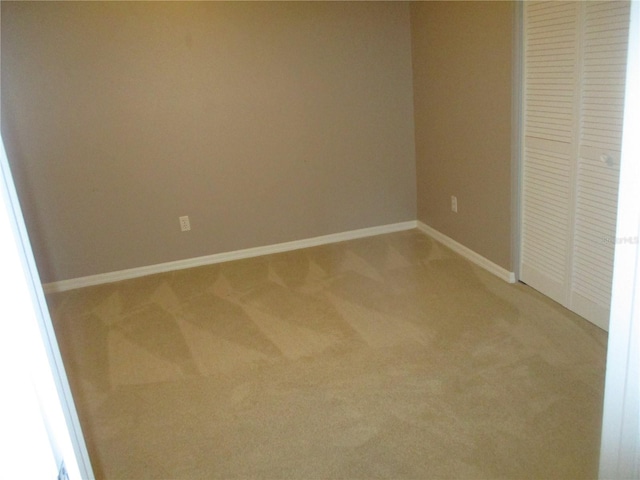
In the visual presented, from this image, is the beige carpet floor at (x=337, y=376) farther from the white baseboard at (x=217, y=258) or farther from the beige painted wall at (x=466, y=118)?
the beige painted wall at (x=466, y=118)

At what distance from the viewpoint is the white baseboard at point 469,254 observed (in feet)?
10.9

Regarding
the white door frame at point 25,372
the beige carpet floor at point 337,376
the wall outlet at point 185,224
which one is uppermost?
the white door frame at point 25,372

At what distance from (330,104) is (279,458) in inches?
110

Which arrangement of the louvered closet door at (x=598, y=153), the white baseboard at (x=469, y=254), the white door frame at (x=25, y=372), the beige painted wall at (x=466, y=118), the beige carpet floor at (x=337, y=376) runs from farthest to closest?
1. the white baseboard at (x=469, y=254)
2. the beige painted wall at (x=466, y=118)
3. the louvered closet door at (x=598, y=153)
4. the beige carpet floor at (x=337, y=376)
5. the white door frame at (x=25, y=372)

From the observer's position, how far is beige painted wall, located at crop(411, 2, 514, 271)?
10.1 feet

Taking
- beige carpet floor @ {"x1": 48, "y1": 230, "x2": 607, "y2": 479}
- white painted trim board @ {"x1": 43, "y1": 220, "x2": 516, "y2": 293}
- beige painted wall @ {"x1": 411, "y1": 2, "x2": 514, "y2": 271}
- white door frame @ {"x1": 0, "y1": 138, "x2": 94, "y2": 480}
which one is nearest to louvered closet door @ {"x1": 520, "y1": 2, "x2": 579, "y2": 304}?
beige painted wall @ {"x1": 411, "y1": 2, "x2": 514, "y2": 271}

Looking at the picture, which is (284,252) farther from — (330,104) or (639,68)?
(639,68)

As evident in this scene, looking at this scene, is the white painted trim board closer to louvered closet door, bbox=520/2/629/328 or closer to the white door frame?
louvered closet door, bbox=520/2/629/328

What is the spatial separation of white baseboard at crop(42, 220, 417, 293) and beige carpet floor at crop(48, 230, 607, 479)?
0.66ft

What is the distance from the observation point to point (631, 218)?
25.5 inches

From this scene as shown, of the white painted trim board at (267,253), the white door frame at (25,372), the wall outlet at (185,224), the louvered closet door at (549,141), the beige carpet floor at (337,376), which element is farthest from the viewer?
the wall outlet at (185,224)

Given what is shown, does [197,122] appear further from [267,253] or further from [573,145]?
[573,145]

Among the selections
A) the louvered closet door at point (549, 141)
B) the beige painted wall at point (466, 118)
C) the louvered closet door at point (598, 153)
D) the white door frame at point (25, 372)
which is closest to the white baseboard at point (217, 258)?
the beige painted wall at point (466, 118)

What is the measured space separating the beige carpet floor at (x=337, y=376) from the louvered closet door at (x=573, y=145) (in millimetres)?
249
